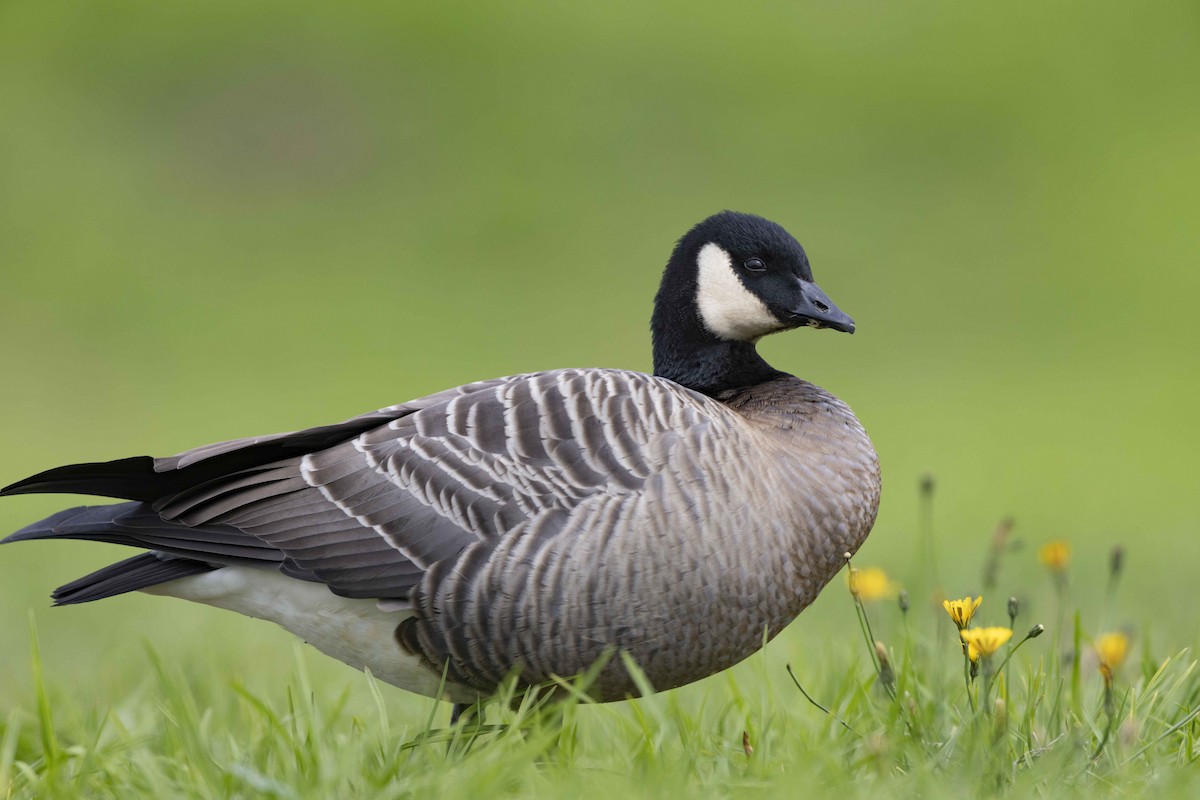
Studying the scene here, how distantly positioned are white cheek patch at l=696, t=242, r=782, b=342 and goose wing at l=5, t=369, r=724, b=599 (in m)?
0.50

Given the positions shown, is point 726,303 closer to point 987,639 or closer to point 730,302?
point 730,302

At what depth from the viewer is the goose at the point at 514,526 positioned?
3.46 metres

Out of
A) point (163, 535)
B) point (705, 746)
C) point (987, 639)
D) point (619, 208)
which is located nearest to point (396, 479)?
point (163, 535)

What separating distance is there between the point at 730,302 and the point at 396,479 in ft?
4.38

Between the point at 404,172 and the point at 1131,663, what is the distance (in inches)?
520

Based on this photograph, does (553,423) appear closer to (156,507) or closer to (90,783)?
(156,507)

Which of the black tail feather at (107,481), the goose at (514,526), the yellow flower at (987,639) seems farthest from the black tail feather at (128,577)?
the yellow flower at (987,639)

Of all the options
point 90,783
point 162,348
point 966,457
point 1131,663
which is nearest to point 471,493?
point 90,783

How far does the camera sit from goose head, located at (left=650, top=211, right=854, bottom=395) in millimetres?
4230

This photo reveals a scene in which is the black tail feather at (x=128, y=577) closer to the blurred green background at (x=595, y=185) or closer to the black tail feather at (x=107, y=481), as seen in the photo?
the black tail feather at (x=107, y=481)

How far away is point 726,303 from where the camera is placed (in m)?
4.30

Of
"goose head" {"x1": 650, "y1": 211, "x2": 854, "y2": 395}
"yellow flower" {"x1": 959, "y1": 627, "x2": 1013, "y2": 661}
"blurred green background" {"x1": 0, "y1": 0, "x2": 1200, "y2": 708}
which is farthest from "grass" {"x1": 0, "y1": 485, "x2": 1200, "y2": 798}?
"blurred green background" {"x1": 0, "y1": 0, "x2": 1200, "y2": 708}

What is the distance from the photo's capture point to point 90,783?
3.18 metres

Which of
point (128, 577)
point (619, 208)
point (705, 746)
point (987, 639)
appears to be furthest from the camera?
point (619, 208)
